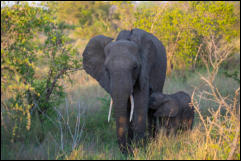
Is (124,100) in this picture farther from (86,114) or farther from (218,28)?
(218,28)

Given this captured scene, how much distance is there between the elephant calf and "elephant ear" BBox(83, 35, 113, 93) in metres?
1.09

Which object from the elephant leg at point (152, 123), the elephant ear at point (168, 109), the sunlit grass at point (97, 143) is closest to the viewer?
the sunlit grass at point (97, 143)

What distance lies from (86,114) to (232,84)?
4.97 metres

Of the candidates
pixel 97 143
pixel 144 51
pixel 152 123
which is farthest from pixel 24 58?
pixel 152 123

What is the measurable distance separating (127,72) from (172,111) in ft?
5.74

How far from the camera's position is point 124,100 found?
175 inches

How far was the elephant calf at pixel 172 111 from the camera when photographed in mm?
5820

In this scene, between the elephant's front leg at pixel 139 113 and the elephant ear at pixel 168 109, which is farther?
the elephant ear at pixel 168 109

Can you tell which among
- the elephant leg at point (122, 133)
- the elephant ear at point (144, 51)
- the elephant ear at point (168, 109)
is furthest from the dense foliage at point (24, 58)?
the elephant ear at point (168, 109)

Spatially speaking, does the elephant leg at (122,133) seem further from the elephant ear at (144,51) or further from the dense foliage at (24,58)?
the dense foliage at (24,58)

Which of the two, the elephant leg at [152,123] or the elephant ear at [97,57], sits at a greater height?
the elephant ear at [97,57]

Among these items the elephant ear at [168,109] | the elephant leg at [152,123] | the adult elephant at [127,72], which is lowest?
the elephant leg at [152,123]

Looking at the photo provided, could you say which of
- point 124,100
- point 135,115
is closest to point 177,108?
point 135,115

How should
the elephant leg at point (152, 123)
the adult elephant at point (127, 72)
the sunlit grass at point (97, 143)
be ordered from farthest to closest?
the elephant leg at point (152, 123) < the adult elephant at point (127, 72) < the sunlit grass at point (97, 143)
